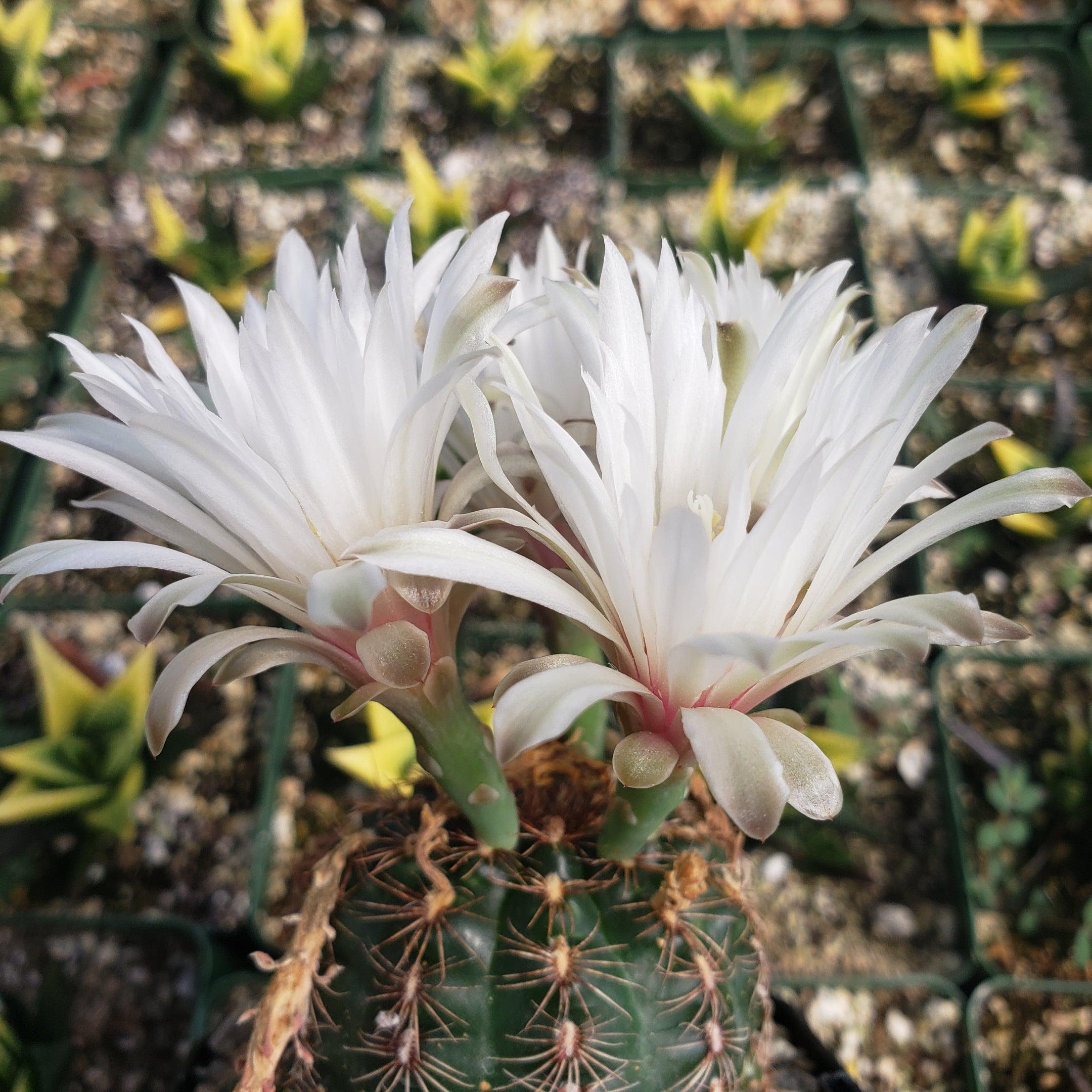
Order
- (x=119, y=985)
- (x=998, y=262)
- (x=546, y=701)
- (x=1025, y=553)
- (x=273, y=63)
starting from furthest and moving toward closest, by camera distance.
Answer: (x=273, y=63) < (x=998, y=262) < (x=1025, y=553) < (x=119, y=985) < (x=546, y=701)

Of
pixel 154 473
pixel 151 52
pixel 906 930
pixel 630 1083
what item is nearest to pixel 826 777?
pixel 630 1083

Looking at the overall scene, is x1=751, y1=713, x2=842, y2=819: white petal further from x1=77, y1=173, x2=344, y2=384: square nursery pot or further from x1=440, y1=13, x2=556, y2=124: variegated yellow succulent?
x1=440, y1=13, x2=556, y2=124: variegated yellow succulent

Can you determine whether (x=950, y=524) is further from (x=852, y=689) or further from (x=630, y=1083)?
(x=852, y=689)

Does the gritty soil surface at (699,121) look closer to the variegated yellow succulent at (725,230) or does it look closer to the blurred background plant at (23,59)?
the variegated yellow succulent at (725,230)

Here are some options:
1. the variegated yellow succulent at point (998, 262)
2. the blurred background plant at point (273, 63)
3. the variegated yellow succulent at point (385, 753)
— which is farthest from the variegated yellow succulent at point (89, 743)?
the variegated yellow succulent at point (998, 262)

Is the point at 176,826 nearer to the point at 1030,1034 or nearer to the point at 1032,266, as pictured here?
the point at 1030,1034

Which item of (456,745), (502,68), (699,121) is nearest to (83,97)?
(502,68)
